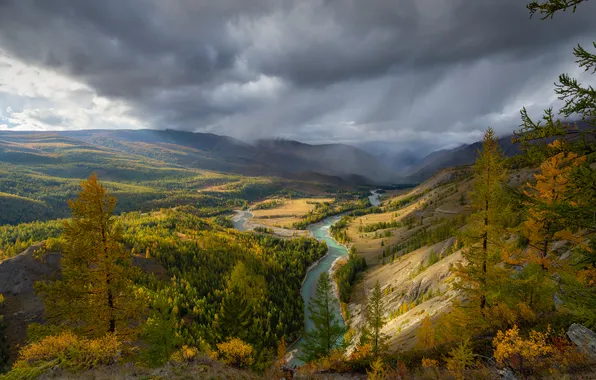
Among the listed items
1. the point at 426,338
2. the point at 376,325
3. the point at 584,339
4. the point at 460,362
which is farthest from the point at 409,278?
the point at 460,362

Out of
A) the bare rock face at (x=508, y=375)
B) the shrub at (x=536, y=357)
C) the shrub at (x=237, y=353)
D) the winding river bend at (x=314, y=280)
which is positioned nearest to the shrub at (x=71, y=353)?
the shrub at (x=237, y=353)

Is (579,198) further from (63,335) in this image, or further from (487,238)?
(63,335)

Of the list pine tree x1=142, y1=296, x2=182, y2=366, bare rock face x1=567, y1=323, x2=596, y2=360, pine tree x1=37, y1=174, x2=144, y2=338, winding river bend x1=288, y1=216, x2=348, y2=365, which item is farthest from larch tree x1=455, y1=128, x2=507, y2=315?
winding river bend x1=288, y1=216, x2=348, y2=365

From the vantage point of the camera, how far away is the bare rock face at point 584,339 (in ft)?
48.4

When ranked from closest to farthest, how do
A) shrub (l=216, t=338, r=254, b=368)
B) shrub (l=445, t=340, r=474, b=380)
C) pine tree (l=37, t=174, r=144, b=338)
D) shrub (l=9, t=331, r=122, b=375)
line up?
shrub (l=445, t=340, r=474, b=380) → shrub (l=9, t=331, r=122, b=375) → pine tree (l=37, t=174, r=144, b=338) → shrub (l=216, t=338, r=254, b=368)

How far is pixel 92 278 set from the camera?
1983 centimetres

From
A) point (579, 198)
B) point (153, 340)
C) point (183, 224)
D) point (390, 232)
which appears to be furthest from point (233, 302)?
point (183, 224)

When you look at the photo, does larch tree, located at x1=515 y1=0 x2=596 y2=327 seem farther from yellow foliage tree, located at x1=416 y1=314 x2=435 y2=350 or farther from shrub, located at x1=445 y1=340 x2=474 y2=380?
yellow foliage tree, located at x1=416 y1=314 x2=435 y2=350

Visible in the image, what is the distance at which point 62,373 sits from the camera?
647 inches

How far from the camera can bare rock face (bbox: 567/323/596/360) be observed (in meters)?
14.8

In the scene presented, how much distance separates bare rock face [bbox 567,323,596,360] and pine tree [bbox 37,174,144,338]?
94.9 ft

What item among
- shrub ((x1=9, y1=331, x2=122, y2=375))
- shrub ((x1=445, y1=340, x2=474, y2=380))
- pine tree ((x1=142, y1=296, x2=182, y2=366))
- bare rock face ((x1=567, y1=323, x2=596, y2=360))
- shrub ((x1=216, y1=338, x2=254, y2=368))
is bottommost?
shrub ((x1=216, y1=338, x2=254, y2=368))

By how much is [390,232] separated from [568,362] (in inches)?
6199

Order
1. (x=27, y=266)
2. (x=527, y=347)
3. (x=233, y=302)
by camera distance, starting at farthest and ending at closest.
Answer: (x=27, y=266) < (x=233, y=302) < (x=527, y=347)
